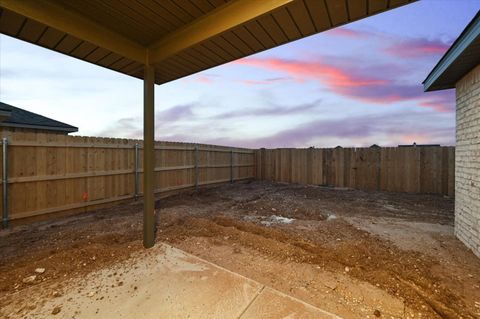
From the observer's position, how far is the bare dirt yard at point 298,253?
6.44 feet

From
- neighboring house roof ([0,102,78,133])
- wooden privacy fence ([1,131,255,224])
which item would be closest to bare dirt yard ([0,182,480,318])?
wooden privacy fence ([1,131,255,224])

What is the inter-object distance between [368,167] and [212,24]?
9186 mm

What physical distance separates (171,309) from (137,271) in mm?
848

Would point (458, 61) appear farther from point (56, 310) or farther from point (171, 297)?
point (56, 310)

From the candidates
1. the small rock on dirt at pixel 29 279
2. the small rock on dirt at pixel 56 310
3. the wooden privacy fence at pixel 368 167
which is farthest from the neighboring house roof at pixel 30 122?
the wooden privacy fence at pixel 368 167

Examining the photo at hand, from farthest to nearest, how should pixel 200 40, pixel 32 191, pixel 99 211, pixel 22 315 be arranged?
pixel 99 211 → pixel 32 191 → pixel 200 40 → pixel 22 315

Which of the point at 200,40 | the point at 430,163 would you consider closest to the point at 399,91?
the point at 430,163

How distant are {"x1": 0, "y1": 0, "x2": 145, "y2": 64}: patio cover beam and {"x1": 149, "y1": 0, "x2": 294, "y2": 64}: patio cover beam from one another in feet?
1.02

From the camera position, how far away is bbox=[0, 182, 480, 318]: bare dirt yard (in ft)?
6.44

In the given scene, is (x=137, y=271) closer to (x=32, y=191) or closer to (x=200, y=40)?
(x=200, y=40)

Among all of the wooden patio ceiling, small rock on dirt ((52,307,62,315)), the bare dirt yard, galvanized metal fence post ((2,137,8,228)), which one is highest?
the wooden patio ceiling

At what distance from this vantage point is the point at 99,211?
5316 millimetres

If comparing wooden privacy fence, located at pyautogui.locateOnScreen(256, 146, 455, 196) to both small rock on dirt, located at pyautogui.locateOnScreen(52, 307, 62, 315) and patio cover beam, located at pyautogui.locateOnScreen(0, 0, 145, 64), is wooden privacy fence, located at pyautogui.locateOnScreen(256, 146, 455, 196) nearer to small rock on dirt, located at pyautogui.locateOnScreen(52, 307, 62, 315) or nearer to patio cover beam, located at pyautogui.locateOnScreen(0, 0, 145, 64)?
patio cover beam, located at pyautogui.locateOnScreen(0, 0, 145, 64)

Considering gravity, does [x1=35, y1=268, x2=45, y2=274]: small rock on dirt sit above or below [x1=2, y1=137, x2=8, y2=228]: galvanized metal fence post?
below
